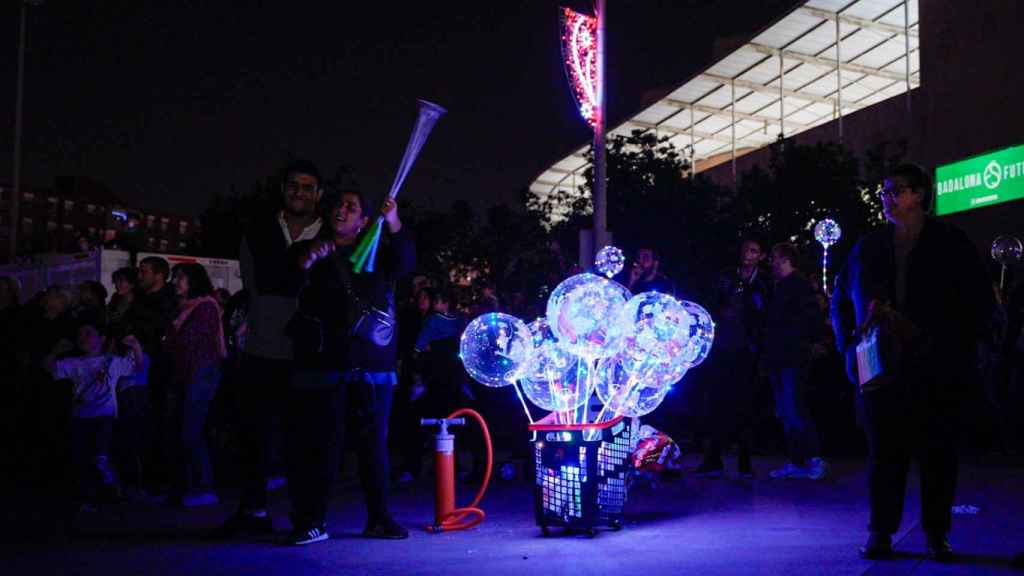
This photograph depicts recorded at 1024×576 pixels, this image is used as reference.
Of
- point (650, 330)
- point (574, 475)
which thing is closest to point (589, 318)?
point (650, 330)

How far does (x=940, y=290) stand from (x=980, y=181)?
15.1 m

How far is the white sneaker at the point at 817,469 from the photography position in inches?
315

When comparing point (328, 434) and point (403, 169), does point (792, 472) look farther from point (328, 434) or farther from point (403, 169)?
point (403, 169)

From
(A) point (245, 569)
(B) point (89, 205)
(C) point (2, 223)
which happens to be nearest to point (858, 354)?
(A) point (245, 569)

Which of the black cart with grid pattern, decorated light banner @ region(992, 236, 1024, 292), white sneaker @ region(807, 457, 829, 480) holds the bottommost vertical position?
white sneaker @ region(807, 457, 829, 480)

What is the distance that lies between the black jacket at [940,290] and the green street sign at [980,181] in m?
13.9

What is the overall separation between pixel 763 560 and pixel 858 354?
1.11 meters

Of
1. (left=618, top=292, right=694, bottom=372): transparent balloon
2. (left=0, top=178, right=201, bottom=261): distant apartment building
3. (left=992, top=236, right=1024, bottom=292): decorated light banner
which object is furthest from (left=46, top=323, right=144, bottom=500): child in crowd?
(left=0, top=178, right=201, bottom=261): distant apartment building

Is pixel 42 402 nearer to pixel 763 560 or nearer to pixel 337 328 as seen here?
pixel 337 328

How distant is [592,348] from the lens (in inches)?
224

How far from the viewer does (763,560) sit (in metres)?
4.89

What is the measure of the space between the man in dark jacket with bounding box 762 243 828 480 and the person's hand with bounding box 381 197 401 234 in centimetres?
396

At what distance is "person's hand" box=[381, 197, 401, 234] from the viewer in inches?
205

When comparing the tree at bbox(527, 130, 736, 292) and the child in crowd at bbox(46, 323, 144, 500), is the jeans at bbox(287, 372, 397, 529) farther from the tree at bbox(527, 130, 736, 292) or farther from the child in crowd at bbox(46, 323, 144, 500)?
the tree at bbox(527, 130, 736, 292)
